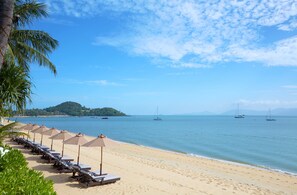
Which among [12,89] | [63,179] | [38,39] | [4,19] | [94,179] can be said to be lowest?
[63,179]

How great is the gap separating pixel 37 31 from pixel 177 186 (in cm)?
864

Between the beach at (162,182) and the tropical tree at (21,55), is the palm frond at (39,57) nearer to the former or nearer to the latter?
the tropical tree at (21,55)

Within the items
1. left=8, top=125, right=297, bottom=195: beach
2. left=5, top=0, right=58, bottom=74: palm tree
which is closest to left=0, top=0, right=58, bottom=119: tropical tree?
left=5, top=0, right=58, bottom=74: palm tree

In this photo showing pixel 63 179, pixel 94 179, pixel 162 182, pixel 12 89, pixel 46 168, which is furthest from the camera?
pixel 46 168

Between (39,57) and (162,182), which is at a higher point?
(39,57)

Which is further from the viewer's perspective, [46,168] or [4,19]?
[46,168]

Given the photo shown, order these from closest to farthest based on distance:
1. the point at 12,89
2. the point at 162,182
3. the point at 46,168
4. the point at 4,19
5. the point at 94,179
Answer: the point at 4,19
the point at 12,89
the point at 94,179
the point at 162,182
the point at 46,168

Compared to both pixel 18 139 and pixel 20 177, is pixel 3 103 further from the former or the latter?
pixel 18 139

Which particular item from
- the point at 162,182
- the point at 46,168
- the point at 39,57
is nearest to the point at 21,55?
the point at 39,57

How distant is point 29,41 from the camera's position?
12.0 m

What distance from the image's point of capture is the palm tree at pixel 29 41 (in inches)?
378

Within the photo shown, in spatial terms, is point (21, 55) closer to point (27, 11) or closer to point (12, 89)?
point (27, 11)

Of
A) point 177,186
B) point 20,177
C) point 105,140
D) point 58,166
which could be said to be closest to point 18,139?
point 58,166

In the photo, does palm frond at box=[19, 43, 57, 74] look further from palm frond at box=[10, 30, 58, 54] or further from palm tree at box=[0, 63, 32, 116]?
palm tree at box=[0, 63, 32, 116]
